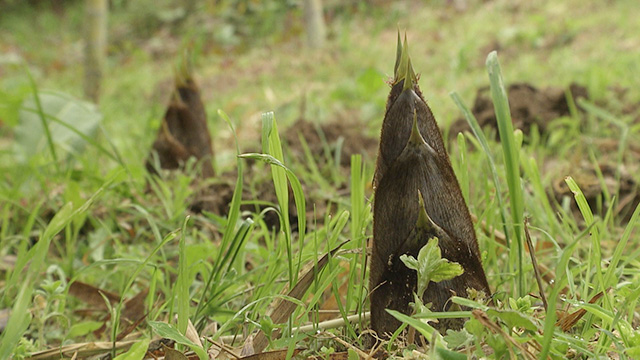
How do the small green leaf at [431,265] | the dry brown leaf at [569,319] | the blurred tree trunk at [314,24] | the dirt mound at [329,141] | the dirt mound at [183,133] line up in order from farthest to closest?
the blurred tree trunk at [314,24], the dirt mound at [329,141], the dirt mound at [183,133], the dry brown leaf at [569,319], the small green leaf at [431,265]

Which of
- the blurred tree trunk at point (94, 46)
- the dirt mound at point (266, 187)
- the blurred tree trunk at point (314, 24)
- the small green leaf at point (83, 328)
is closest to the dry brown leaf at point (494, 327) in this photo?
the small green leaf at point (83, 328)

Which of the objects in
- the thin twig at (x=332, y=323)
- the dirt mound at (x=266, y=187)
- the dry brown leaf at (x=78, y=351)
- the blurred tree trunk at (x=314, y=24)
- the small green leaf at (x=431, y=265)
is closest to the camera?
the small green leaf at (x=431, y=265)

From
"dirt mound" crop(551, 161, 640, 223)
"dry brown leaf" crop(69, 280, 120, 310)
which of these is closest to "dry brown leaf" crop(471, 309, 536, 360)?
"dry brown leaf" crop(69, 280, 120, 310)

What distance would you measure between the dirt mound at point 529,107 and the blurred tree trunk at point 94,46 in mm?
3397

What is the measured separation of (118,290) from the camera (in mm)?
1952

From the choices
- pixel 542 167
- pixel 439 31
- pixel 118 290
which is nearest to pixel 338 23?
pixel 439 31

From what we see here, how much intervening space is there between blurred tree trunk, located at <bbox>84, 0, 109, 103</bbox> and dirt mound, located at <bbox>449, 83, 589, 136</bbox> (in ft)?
11.1

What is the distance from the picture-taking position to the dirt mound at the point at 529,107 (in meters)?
3.55

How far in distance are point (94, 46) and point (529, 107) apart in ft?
12.8

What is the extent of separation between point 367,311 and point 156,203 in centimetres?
153

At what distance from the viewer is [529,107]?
3.64 metres

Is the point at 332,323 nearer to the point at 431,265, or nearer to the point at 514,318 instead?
the point at 431,265

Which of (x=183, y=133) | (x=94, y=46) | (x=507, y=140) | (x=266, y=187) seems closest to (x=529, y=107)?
(x=266, y=187)

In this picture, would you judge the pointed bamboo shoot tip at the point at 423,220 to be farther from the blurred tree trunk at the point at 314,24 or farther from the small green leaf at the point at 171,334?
the blurred tree trunk at the point at 314,24
